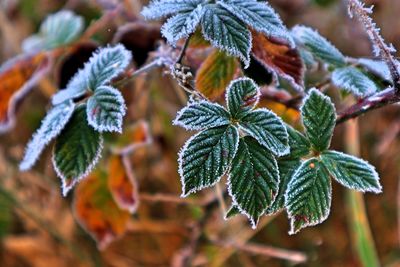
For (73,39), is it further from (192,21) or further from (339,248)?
(339,248)

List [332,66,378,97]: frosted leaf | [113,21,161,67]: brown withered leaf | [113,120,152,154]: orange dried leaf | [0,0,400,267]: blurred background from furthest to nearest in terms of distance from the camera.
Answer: [0,0,400,267]: blurred background < [113,120,152,154]: orange dried leaf < [113,21,161,67]: brown withered leaf < [332,66,378,97]: frosted leaf

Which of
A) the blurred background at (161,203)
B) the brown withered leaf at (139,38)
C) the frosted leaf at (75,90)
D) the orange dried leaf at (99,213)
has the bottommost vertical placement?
the blurred background at (161,203)

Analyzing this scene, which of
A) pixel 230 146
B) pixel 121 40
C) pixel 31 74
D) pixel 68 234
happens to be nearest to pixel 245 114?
pixel 230 146

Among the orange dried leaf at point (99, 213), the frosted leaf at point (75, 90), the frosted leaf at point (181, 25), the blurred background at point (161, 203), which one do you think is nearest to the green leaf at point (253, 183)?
the frosted leaf at point (181, 25)

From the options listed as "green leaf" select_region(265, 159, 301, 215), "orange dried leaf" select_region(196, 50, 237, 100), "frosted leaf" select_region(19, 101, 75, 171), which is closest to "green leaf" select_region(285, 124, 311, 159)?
"green leaf" select_region(265, 159, 301, 215)

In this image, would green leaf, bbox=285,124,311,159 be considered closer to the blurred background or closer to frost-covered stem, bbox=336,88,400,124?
frost-covered stem, bbox=336,88,400,124

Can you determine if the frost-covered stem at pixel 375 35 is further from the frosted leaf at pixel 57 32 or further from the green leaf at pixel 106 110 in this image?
the frosted leaf at pixel 57 32
